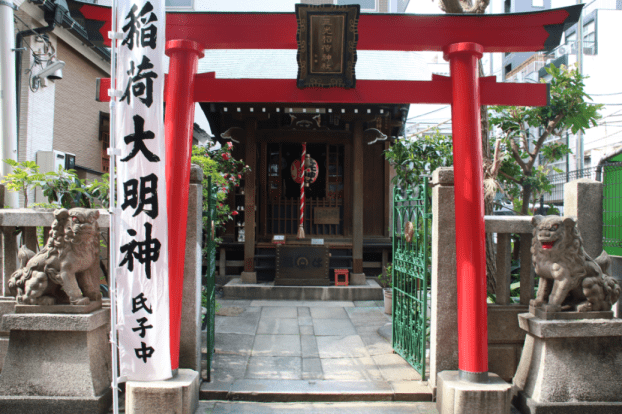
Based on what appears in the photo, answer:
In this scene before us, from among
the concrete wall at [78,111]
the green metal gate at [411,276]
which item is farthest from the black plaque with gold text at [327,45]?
the concrete wall at [78,111]

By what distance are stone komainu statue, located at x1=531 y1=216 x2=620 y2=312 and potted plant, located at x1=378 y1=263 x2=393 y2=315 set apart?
3.85 m

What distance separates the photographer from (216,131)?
13.1m

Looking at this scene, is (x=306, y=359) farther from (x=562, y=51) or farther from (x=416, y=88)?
(x=562, y=51)

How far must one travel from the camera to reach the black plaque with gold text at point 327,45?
14.4ft

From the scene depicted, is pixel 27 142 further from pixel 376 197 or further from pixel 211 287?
pixel 376 197

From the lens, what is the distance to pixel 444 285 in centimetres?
458

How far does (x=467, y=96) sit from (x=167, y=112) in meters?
3.34

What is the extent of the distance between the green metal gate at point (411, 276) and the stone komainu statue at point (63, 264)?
3.84 metres

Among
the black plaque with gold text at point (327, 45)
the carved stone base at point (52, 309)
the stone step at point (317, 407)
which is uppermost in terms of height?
the black plaque with gold text at point (327, 45)

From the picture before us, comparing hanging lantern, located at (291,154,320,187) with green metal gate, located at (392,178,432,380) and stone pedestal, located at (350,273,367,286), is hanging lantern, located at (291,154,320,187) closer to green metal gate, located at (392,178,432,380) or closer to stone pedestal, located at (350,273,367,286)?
stone pedestal, located at (350,273,367,286)

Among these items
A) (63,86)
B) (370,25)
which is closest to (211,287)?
(370,25)

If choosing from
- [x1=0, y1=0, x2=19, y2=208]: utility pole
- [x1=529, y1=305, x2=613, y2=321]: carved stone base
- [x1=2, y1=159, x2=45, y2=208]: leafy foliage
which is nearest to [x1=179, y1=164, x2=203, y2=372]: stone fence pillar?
[x1=2, y1=159, x2=45, y2=208]: leafy foliage

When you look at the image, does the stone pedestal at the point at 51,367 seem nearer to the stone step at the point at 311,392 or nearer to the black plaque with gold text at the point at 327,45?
the stone step at the point at 311,392

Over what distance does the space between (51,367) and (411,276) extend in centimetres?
441
